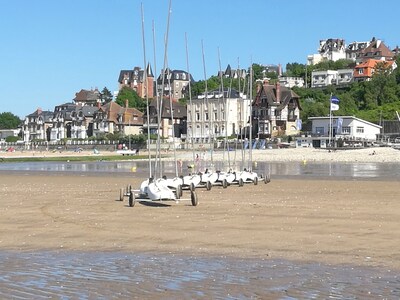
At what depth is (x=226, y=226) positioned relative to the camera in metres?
18.0

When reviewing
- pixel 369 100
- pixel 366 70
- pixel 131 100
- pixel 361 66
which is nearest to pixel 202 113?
pixel 369 100

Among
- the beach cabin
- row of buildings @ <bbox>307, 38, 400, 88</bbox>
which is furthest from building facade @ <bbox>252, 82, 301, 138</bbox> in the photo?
row of buildings @ <bbox>307, 38, 400, 88</bbox>


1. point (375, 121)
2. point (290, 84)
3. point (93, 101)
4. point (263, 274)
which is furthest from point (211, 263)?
point (93, 101)

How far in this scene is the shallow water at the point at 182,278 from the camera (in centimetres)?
1039

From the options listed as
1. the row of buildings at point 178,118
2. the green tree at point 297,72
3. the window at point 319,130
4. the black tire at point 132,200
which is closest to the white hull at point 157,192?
the black tire at point 132,200

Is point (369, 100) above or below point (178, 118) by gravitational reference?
above

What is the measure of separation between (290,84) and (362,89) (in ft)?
129

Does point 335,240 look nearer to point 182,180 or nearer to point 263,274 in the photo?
point 263,274

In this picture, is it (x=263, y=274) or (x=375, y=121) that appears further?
(x=375, y=121)

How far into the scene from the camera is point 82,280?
11.5 metres

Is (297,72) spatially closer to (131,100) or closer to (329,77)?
(329,77)

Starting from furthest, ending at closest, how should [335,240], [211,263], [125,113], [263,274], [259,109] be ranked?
[125,113] → [259,109] → [335,240] → [211,263] → [263,274]

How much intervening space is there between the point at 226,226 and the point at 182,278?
642cm

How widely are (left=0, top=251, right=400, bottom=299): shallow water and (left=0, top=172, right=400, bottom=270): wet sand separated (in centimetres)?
86
